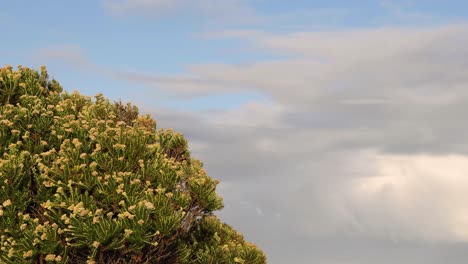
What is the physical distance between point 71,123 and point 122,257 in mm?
4942

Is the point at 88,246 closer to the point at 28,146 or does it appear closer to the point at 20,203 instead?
the point at 20,203

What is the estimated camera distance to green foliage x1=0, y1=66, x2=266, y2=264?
18.1 metres

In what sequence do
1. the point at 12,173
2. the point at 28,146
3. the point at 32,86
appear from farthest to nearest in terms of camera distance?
the point at 32,86
the point at 28,146
the point at 12,173

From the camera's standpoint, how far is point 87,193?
18625 millimetres

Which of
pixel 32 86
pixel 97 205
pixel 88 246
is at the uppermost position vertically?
pixel 32 86

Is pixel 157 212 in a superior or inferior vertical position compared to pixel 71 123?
inferior

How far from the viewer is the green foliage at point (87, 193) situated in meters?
18.1

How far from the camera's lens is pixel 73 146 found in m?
20.3

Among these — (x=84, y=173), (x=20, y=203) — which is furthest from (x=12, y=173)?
(x=84, y=173)

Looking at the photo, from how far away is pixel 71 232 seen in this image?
59.7 ft

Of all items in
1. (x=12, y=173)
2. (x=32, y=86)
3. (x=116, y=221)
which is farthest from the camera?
(x=32, y=86)

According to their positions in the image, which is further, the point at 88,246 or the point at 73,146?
the point at 73,146

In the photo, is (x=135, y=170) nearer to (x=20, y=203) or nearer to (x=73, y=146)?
(x=73, y=146)

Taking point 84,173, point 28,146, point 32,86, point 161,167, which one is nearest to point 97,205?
point 84,173
